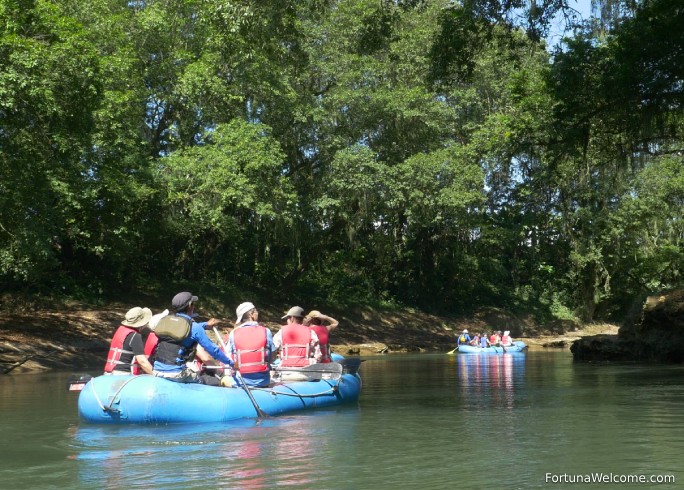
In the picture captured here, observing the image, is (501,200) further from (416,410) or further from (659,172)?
(416,410)

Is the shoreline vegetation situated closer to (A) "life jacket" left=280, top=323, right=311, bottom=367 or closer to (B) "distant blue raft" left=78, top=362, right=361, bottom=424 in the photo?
(A) "life jacket" left=280, top=323, right=311, bottom=367

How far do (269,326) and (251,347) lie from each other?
2144 cm

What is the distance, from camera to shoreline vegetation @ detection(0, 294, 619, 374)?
23.9 metres

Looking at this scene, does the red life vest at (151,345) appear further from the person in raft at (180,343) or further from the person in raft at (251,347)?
the person in raft at (251,347)

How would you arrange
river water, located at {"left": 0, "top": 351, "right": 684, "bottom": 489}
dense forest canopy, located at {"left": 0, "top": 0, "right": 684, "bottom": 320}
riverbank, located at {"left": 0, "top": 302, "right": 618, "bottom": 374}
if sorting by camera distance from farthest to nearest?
riverbank, located at {"left": 0, "top": 302, "right": 618, "bottom": 374} < dense forest canopy, located at {"left": 0, "top": 0, "right": 684, "bottom": 320} < river water, located at {"left": 0, "top": 351, "right": 684, "bottom": 489}

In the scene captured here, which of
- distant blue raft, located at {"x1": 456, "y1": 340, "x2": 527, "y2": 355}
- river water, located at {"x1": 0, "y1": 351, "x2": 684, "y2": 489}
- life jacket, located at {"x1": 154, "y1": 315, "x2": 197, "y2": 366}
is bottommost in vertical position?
river water, located at {"x1": 0, "y1": 351, "x2": 684, "y2": 489}

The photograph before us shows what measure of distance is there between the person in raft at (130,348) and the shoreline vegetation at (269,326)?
30.4 feet

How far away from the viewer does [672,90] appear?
1755 centimetres

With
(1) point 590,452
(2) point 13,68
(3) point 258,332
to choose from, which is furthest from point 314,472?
(2) point 13,68

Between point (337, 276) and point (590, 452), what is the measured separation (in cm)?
3351

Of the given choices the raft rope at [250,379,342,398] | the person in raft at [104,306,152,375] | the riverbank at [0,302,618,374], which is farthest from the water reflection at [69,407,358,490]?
the riverbank at [0,302,618,374]

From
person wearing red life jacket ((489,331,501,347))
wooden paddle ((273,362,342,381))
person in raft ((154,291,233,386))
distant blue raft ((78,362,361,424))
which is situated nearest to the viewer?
distant blue raft ((78,362,361,424))

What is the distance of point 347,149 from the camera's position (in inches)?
1244

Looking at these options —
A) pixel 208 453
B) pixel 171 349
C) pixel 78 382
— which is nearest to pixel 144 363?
pixel 171 349
